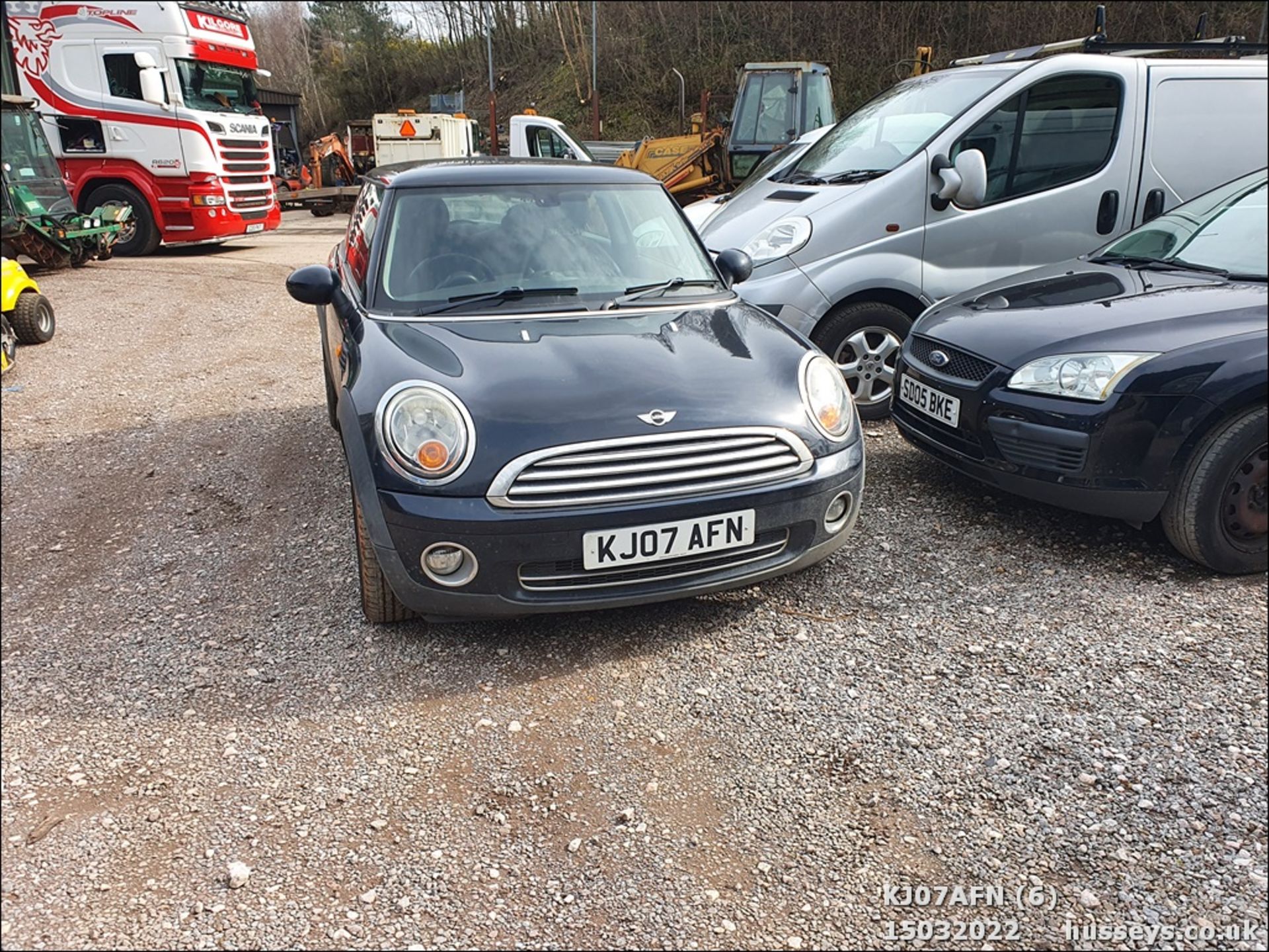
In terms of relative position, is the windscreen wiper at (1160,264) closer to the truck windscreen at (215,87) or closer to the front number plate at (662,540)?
the front number plate at (662,540)

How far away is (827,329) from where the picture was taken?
4688 mm

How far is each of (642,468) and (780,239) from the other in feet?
8.74

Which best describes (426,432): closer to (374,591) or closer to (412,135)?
(374,591)

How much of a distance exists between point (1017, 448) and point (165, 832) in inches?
69.2

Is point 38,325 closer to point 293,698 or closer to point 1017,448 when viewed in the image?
point 293,698

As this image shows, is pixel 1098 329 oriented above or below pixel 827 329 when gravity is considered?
above

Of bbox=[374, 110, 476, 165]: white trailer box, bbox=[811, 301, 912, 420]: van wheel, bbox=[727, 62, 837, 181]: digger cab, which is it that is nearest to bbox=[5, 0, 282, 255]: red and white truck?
bbox=[727, 62, 837, 181]: digger cab

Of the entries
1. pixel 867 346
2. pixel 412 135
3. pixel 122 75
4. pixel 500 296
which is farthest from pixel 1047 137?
pixel 412 135

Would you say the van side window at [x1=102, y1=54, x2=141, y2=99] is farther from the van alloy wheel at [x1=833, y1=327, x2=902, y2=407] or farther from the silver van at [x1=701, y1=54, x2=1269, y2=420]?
the van alloy wheel at [x1=833, y1=327, x2=902, y2=407]

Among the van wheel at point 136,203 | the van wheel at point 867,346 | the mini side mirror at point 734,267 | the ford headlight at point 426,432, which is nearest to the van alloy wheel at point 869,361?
the van wheel at point 867,346

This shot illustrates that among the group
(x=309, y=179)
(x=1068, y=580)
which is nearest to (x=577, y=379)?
(x=1068, y=580)

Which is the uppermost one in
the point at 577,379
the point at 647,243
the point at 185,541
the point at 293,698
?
the point at 647,243

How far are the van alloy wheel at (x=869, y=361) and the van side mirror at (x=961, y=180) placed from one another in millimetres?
714

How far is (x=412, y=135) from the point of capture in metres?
21.4
